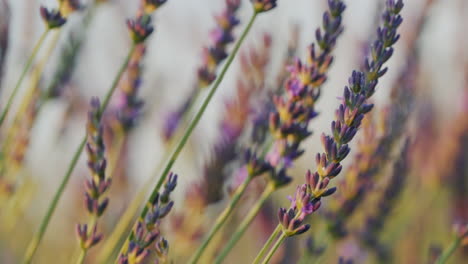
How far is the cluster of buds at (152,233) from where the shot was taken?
758mm

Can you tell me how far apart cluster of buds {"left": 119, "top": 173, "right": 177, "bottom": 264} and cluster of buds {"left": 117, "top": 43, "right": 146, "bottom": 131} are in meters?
0.44

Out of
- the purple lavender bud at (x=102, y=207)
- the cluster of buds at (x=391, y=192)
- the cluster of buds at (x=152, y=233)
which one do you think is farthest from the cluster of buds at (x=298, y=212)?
the cluster of buds at (x=391, y=192)

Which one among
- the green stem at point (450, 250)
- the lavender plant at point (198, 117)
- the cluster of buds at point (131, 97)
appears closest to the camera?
the lavender plant at point (198, 117)

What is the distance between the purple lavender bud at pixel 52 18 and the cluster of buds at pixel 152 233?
13.1 inches

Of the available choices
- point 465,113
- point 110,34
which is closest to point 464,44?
point 465,113

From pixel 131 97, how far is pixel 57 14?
0.94ft

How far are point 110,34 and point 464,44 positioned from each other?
3.72 feet

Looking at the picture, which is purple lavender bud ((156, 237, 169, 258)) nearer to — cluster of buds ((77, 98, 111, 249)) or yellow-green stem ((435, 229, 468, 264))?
cluster of buds ((77, 98, 111, 249))

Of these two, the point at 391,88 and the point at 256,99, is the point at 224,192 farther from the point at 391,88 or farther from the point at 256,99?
the point at 391,88

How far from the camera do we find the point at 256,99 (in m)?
1.25

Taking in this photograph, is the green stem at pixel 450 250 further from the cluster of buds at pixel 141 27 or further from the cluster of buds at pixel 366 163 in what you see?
the cluster of buds at pixel 141 27

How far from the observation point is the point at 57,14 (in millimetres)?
960

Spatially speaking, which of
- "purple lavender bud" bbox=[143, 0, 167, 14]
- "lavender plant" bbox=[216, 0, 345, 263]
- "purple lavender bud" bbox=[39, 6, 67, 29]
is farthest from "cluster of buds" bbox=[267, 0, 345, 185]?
"purple lavender bud" bbox=[39, 6, 67, 29]

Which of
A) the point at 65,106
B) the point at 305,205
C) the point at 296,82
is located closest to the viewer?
the point at 305,205
